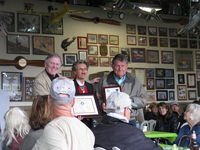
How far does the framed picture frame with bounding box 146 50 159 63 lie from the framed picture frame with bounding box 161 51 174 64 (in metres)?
0.24

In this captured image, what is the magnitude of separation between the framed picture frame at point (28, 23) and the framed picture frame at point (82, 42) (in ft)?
3.81

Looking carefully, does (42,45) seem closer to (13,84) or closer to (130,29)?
(13,84)

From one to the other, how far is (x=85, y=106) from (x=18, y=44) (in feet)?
17.1

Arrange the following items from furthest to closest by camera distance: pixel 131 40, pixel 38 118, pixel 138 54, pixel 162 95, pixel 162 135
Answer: pixel 162 95 → pixel 138 54 → pixel 131 40 → pixel 162 135 → pixel 38 118

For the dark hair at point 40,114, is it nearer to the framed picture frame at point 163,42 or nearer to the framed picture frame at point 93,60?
the framed picture frame at point 93,60

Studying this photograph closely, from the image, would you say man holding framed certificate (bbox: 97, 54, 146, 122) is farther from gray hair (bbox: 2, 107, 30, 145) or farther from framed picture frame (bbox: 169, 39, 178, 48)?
framed picture frame (bbox: 169, 39, 178, 48)

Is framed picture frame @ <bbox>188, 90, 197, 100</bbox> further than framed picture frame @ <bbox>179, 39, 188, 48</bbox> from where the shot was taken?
No

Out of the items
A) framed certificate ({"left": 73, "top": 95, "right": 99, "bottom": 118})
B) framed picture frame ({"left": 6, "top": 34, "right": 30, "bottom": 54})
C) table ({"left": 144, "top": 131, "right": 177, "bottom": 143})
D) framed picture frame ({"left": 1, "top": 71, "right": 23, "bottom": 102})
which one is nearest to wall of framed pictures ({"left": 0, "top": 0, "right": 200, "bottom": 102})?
framed picture frame ({"left": 6, "top": 34, "right": 30, "bottom": 54})

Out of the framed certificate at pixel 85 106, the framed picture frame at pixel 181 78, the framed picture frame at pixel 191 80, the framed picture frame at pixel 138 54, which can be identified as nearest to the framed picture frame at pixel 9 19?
the framed picture frame at pixel 138 54

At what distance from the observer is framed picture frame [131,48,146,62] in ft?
34.6

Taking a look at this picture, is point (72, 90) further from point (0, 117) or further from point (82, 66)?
point (0, 117)

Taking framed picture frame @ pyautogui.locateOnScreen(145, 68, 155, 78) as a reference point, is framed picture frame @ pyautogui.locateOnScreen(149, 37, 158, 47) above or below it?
above

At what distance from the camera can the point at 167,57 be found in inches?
444

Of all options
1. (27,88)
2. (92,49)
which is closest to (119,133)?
(27,88)
